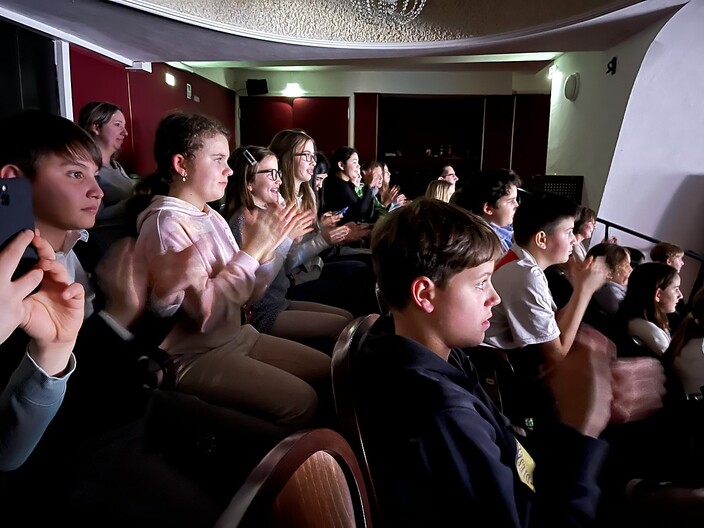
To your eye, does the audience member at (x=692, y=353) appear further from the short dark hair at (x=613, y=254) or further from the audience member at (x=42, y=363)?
the audience member at (x=42, y=363)

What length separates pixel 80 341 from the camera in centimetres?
109

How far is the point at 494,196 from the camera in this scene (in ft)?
7.14

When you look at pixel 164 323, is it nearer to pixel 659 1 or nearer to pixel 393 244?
pixel 393 244

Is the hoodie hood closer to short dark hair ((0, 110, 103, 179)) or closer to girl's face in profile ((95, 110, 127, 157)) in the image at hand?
short dark hair ((0, 110, 103, 179))

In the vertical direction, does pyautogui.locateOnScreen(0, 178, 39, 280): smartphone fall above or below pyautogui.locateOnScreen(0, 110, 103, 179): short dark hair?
below

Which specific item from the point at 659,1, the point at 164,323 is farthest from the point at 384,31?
the point at 164,323

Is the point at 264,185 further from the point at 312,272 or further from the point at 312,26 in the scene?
the point at 312,26

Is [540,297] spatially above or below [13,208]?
below

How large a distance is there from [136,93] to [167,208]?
4.58 m

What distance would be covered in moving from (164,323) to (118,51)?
4.54 metres

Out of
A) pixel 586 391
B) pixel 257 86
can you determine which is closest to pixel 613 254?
pixel 586 391

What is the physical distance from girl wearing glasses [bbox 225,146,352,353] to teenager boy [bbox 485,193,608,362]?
0.67 m

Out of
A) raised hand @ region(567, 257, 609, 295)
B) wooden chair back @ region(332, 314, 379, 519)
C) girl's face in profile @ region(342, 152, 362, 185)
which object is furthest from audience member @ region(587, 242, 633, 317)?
wooden chair back @ region(332, 314, 379, 519)

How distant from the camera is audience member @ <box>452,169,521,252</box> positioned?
2.17 meters
